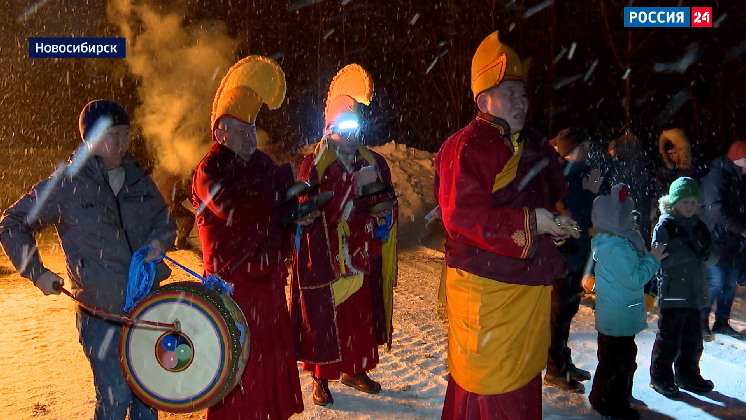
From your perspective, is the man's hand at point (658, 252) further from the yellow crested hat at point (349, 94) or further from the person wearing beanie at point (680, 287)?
the yellow crested hat at point (349, 94)

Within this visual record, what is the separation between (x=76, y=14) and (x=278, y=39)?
725cm

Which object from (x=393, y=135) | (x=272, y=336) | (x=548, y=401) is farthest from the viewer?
(x=393, y=135)

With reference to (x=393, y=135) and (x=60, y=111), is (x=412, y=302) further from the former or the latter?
(x=60, y=111)

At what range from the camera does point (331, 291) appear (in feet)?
13.8

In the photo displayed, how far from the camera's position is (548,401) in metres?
4.29

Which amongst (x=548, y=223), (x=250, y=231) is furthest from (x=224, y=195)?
(x=548, y=223)

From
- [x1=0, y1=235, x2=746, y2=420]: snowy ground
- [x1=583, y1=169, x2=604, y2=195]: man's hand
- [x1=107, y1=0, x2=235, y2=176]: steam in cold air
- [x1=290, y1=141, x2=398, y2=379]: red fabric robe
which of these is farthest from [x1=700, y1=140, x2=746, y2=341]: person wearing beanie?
[x1=107, y1=0, x2=235, y2=176]: steam in cold air

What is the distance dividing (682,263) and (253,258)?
3.33m

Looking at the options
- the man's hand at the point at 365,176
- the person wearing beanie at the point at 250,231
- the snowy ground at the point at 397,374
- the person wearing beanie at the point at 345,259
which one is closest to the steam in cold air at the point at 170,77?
the snowy ground at the point at 397,374

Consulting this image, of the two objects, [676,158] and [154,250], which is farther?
[676,158]

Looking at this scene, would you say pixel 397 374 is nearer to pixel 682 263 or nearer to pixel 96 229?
pixel 682 263

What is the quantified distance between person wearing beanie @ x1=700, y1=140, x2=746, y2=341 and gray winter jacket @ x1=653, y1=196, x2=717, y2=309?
166cm

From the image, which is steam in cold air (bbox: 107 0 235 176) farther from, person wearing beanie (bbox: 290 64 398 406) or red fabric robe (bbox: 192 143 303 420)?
red fabric robe (bbox: 192 143 303 420)

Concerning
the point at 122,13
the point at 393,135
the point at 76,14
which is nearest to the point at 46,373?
the point at 122,13
